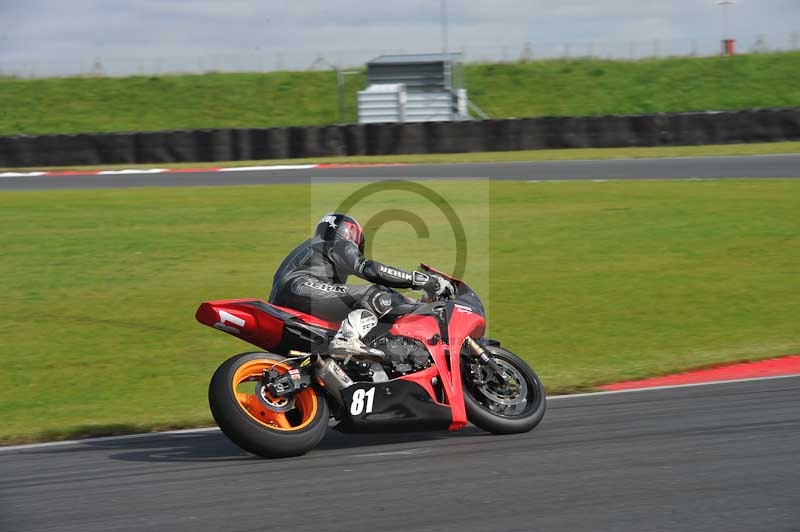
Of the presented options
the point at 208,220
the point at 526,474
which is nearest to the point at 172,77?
the point at 208,220

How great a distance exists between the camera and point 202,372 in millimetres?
9367

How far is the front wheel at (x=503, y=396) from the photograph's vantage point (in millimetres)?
6473

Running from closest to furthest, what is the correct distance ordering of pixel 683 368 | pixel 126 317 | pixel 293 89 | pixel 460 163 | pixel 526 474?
pixel 526 474 < pixel 683 368 < pixel 126 317 < pixel 460 163 < pixel 293 89

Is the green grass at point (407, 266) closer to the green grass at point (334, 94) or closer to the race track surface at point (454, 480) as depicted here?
the race track surface at point (454, 480)

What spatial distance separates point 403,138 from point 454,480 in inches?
839

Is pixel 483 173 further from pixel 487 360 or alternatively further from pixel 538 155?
pixel 487 360

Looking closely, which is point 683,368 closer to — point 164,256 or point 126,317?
point 126,317

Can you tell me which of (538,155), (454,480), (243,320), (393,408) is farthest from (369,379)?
(538,155)

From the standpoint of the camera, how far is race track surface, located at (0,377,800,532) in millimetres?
4699

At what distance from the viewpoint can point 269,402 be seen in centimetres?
606

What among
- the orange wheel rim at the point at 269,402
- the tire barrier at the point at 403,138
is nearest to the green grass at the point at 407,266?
the orange wheel rim at the point at 269,402

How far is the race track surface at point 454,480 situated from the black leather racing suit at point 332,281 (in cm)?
86

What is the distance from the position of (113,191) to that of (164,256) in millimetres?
6559

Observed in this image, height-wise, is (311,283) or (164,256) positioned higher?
(311,283)
